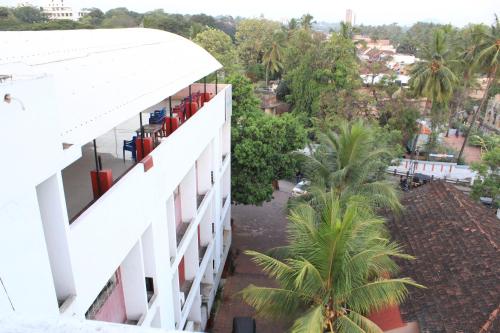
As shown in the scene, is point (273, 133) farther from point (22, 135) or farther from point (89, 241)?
point (22, 135)

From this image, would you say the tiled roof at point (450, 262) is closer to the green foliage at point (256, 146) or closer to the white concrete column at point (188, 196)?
the green foliage at point (256, 146)

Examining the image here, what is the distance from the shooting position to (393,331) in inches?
388

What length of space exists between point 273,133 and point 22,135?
13.7 m

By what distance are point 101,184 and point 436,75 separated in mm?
26921

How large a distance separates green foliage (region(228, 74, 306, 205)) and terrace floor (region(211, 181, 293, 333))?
2.36 m

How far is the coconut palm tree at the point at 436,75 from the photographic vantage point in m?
26.6

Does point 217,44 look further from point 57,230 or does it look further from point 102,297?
point 57,230

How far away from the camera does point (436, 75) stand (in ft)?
88.4

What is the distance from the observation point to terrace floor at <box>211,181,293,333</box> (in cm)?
1421

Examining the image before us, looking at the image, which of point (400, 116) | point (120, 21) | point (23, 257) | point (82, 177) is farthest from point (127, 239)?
point (120, 21)

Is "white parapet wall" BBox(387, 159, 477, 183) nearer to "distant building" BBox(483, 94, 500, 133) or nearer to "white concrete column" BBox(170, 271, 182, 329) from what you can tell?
"white concrete column" BBox(170, 271, 182, 329)

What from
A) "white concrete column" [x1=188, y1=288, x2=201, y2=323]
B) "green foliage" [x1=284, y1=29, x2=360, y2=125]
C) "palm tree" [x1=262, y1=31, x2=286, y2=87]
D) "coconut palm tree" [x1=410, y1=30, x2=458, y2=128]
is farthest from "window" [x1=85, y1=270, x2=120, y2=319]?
"palm tree" [x1=262, y1=31, x2=286, y2=87]

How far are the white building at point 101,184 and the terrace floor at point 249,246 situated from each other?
1.35 metres

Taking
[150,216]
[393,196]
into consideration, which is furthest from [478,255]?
[150,216]
